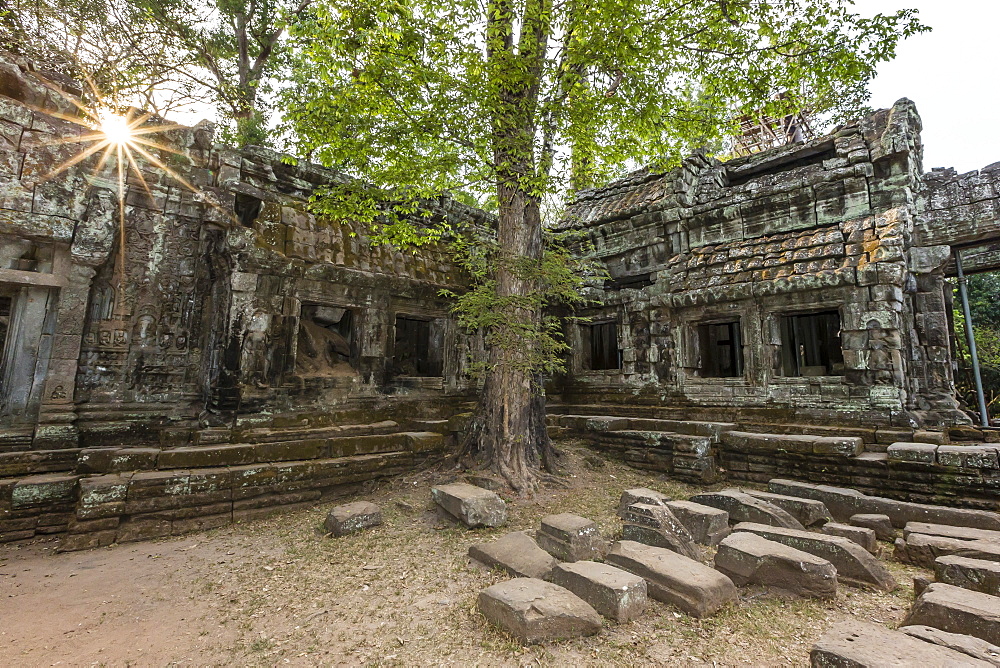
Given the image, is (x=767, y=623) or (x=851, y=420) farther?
(x=851, y=420)

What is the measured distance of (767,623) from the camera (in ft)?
9.80

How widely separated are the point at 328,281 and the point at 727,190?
7988 millimetres

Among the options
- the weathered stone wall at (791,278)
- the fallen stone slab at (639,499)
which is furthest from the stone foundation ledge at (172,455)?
the weathered stone wall at (791,278)

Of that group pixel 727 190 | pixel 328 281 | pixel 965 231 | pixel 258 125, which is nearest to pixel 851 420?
pixel 965 231

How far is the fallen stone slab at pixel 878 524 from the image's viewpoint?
442cm

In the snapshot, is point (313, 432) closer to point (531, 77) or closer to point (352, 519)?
point (352, 519)

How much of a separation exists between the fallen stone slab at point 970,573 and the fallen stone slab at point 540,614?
108 inches

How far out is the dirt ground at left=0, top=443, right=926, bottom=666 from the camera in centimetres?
269

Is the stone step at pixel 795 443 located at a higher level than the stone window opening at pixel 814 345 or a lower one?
lower

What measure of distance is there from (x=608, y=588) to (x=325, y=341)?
6442 millimetres

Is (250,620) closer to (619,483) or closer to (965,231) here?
(619,483)

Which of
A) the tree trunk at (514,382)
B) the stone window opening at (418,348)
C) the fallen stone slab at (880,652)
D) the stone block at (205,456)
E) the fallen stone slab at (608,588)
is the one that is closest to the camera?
the fallen stone slab at (880,652)

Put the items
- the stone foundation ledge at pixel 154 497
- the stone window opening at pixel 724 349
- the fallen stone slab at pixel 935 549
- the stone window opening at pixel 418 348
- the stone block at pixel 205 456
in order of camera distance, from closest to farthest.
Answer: the fallen stone slab at pixel 935 549 < the stone foundation ledge at pixel 154 497 < the stone block at pixel 205 456 < the stone window opening at pixel 418 348 < the stone window opening at pixel 724 349

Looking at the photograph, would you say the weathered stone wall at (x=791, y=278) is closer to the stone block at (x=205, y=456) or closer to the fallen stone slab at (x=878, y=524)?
the fallen stone slab at (x=878, y=524)
